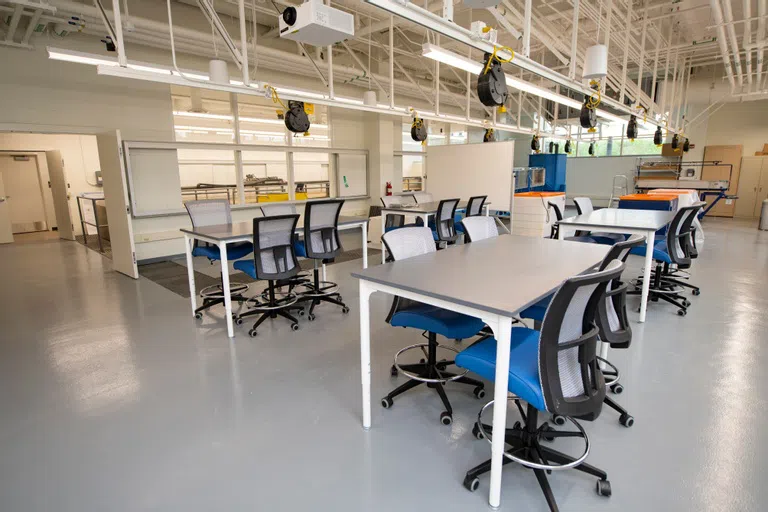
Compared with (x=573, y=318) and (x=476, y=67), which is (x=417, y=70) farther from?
(x=573, y=318)

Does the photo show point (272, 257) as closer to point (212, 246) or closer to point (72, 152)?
point (212, 246)

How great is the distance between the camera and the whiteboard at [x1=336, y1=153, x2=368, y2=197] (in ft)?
29.4

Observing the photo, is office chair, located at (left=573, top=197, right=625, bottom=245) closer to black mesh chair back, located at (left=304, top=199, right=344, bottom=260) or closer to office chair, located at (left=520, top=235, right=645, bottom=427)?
office chair, located at (left=520, top=235, right=645, bottom=427)

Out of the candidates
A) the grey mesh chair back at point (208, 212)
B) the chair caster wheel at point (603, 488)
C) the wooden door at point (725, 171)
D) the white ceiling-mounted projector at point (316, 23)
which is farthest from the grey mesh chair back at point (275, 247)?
the wooden door at point (725, 171)

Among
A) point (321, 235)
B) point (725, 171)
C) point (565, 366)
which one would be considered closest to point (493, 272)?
point (565, 366)

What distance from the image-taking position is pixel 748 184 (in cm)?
1059

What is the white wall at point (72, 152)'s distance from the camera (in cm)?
859

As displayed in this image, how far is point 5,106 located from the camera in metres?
4.98

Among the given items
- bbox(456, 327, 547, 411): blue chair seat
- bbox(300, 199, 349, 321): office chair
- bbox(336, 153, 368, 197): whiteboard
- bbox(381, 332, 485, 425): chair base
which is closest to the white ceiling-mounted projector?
bbox(300, 199, 349, 321): office chair

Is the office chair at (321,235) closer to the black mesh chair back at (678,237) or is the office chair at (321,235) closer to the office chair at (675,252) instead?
the office chair at (675,252)

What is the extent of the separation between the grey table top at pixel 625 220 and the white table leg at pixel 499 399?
2.72 meters

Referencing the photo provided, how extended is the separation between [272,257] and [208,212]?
143 centimetres

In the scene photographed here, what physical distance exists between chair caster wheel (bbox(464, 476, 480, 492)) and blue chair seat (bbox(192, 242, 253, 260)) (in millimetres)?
3024

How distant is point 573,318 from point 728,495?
A: 3.63ft
